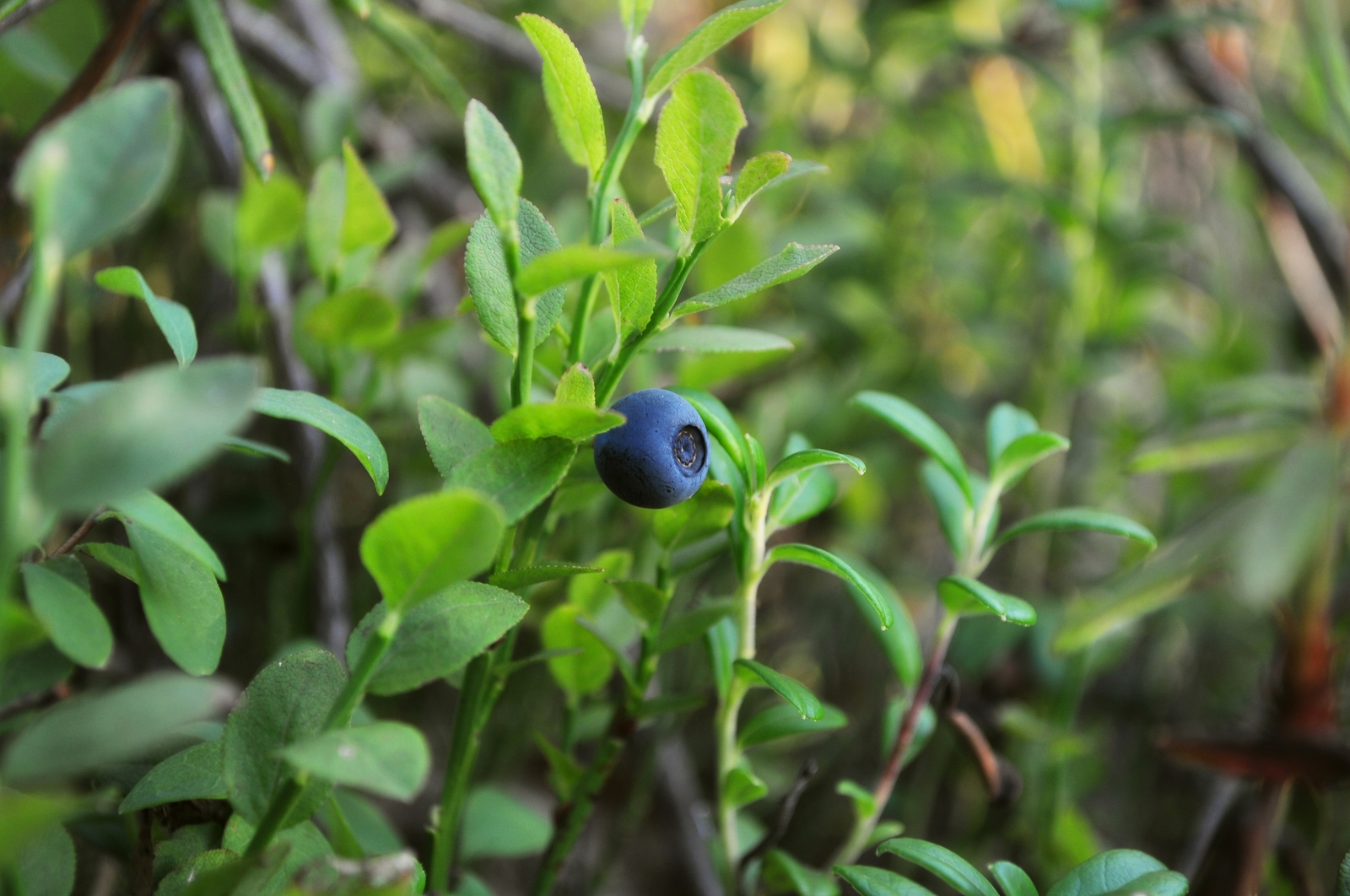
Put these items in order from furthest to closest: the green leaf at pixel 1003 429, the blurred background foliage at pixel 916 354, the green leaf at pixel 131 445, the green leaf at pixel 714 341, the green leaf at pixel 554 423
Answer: the blurred background foliage at pixel 916 354, the green leaf at pixel 1003 429, the green leaf at pixel 714 341, the green leaf at pixel 554 423, the green leaf at pixel 131 445

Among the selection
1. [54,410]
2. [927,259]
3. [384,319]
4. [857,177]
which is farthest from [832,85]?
[54,410]

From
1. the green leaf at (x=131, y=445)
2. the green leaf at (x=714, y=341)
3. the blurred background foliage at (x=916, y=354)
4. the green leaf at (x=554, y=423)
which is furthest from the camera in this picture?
the blurred background foliage at (x=916, y=354)

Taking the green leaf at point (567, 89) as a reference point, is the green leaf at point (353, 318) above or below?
below

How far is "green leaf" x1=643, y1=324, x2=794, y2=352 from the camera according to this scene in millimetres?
502

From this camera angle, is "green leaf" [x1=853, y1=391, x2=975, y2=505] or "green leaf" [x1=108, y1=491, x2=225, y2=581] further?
"green leaf" [x1=853, y1=391, x2=975, y2=505]

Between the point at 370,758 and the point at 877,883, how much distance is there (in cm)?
28

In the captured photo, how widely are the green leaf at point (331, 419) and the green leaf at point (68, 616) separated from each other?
0.10 meters

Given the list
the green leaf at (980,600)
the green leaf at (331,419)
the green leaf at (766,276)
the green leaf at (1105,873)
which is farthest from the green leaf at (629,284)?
the green leaf at (1105,873)

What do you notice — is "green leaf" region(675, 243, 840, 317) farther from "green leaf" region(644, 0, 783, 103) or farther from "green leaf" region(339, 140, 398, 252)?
"green leaf" region(339, 140, 398, 252)

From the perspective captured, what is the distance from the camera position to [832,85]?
1697 millimetres

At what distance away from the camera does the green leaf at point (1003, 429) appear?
61 centimetres

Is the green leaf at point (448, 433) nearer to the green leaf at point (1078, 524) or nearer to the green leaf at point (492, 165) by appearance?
the green leaf at point (492, 165)

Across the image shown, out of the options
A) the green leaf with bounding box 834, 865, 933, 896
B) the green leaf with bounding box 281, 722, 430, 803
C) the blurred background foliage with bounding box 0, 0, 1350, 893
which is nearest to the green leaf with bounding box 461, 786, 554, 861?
the blurred background foliage with bounding box 0, 0, 1350, 893

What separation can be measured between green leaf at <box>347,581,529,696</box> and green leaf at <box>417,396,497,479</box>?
59mm
